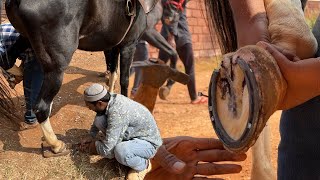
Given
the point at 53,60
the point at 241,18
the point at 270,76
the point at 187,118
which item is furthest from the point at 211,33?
the point at 187,118

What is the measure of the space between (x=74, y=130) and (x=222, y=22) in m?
2.72

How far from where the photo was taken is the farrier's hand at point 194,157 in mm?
1518

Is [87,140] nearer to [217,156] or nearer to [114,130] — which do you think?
[114,130]

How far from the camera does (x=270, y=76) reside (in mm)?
848

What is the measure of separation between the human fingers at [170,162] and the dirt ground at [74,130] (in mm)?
1832

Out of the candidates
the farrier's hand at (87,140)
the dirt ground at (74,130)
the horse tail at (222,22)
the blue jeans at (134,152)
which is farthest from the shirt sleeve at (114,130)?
the horse tail at (222,22)

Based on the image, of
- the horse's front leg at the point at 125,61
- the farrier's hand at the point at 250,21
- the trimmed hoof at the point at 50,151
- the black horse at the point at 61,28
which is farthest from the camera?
the horse's front leg at the point at 125,61

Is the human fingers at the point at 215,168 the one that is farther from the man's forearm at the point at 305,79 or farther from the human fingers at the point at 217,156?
the man's forearm at the point at 305,79

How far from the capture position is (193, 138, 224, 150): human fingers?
1.53 metres

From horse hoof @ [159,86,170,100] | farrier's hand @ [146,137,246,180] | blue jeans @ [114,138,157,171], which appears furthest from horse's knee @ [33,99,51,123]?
horse hoof @ [159,86,170,100]

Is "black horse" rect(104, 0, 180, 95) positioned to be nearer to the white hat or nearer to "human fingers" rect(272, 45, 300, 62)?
the white hat

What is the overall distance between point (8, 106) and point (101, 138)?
660mm

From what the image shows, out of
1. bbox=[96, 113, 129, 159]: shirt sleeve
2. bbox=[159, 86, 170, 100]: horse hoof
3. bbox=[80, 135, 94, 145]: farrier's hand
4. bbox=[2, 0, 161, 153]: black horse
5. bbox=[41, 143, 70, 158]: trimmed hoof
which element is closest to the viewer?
bbox=[2, 0, 161, 153]: black horse

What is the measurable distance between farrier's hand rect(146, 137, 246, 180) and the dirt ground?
6.05 ft
